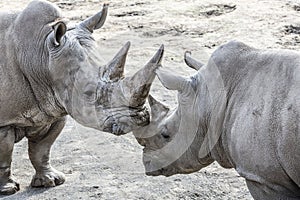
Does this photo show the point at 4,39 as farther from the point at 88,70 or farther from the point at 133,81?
the point at 133,81

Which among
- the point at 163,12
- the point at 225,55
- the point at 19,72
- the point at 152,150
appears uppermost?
the point at 225,55

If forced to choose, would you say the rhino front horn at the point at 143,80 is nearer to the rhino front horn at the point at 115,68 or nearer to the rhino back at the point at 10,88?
the rhino front horn at the point at 115,68

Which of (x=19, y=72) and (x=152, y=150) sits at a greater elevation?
(x=19, y=72)

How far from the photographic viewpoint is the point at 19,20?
19.1 feet

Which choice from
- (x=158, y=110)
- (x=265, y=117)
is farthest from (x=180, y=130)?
(x=265, y=117)

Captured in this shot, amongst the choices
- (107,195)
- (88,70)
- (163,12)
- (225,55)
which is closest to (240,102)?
(225,55)

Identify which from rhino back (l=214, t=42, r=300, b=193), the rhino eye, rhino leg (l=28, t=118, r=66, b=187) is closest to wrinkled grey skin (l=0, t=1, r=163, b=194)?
rhino leg (l=28, t=118, r=66, b=187)

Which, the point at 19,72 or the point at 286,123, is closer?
the point at 286,123

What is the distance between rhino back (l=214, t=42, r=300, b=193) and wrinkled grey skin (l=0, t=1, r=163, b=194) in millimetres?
596

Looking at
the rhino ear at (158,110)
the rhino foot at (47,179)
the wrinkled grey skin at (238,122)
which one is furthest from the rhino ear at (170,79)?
the rhino foot at (47,179)

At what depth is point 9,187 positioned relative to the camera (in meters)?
6.13

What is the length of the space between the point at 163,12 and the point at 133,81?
614cm

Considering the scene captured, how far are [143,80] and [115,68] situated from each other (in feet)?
0.94

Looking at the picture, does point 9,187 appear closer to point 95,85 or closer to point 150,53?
point 95,85
